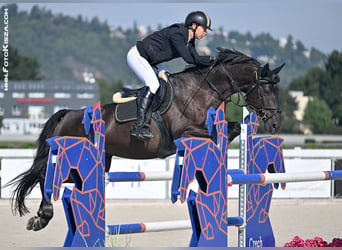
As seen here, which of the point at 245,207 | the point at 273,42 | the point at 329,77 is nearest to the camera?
the point at 245,207

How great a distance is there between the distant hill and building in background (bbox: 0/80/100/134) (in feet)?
124

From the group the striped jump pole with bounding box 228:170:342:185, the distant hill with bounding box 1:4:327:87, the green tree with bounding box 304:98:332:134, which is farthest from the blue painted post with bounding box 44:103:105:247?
the distant hill with bounding box 1:4:327:87

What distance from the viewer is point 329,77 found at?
184 ft

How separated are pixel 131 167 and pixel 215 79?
3.70 meters

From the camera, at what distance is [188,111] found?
5.30 m

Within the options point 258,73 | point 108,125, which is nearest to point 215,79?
point 258,73

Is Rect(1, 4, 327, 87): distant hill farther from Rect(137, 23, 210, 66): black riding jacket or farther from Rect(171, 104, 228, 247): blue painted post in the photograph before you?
Rect(171, 104, 228, 247): blue painted post

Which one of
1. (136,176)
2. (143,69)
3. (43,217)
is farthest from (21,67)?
(136,176)

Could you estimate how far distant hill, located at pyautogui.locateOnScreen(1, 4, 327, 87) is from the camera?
103500mm

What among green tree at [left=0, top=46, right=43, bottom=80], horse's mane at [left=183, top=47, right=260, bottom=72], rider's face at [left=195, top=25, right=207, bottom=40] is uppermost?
green tree at [left=0, top=46, right=43, bottom=80]

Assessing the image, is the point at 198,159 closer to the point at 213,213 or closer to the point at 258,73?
the point at 213,213

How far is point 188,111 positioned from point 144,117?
0.33 m

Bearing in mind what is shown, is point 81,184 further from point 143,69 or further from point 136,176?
point 143,69

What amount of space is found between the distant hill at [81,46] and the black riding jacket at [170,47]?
89772mm
